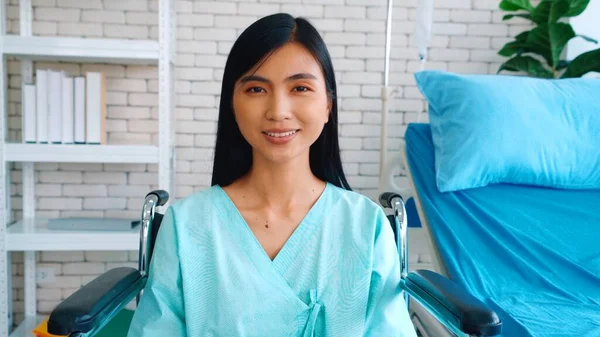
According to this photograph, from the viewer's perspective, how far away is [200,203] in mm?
1021

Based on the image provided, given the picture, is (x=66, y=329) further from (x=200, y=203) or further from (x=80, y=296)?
(x=200, y=203)

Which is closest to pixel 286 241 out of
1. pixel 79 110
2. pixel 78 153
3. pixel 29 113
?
pixel 78 153

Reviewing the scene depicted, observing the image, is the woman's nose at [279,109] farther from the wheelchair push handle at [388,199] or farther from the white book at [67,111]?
the white book at [67,111]

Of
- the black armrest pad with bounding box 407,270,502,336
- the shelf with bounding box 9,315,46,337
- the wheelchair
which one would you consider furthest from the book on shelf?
the black armrest pad with bounding box 407,270,502,336

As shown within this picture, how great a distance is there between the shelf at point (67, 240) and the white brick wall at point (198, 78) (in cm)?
34

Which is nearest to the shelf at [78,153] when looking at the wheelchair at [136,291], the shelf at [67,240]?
the shelf at [67,240]

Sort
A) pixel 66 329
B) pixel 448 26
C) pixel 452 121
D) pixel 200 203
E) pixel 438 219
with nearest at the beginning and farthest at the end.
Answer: pixel 66 329, pixel 200 203, pixel 438 219, pixel 452 121, pixel 448 26

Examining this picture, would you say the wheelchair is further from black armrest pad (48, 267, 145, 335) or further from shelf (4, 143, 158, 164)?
shelf (4, 143, 158, 164)

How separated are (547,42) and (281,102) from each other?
170 centimetres

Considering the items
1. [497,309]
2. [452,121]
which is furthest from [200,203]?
[452,121]

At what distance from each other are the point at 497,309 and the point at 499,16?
5.45 feet

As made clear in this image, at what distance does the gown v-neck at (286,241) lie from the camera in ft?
3.14

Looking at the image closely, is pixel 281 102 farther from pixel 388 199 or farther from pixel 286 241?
pixel 388 199

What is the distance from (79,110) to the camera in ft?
6.47
